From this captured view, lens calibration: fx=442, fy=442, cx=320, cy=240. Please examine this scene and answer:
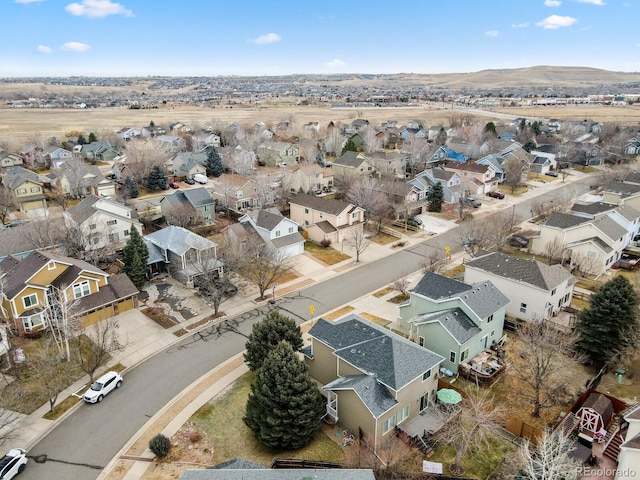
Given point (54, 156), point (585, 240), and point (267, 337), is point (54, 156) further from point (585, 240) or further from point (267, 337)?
point (585, 240)

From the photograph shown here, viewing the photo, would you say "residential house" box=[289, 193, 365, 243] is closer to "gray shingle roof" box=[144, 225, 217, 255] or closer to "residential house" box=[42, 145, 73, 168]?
"gray shingle roof" box=[144, 225, 217, 255]

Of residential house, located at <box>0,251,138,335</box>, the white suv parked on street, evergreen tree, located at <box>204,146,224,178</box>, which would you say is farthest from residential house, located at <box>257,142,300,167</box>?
the white suv parked on street

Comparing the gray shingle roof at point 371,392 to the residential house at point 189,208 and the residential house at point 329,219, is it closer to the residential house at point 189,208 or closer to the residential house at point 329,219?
the residential house at point 329,219

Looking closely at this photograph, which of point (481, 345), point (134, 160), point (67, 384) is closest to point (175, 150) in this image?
point (134, 160)

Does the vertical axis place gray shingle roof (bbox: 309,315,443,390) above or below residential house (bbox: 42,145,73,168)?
below

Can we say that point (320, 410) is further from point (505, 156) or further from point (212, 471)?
point (505, 156)

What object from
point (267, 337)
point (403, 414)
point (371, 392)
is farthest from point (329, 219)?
point (371, 392)
